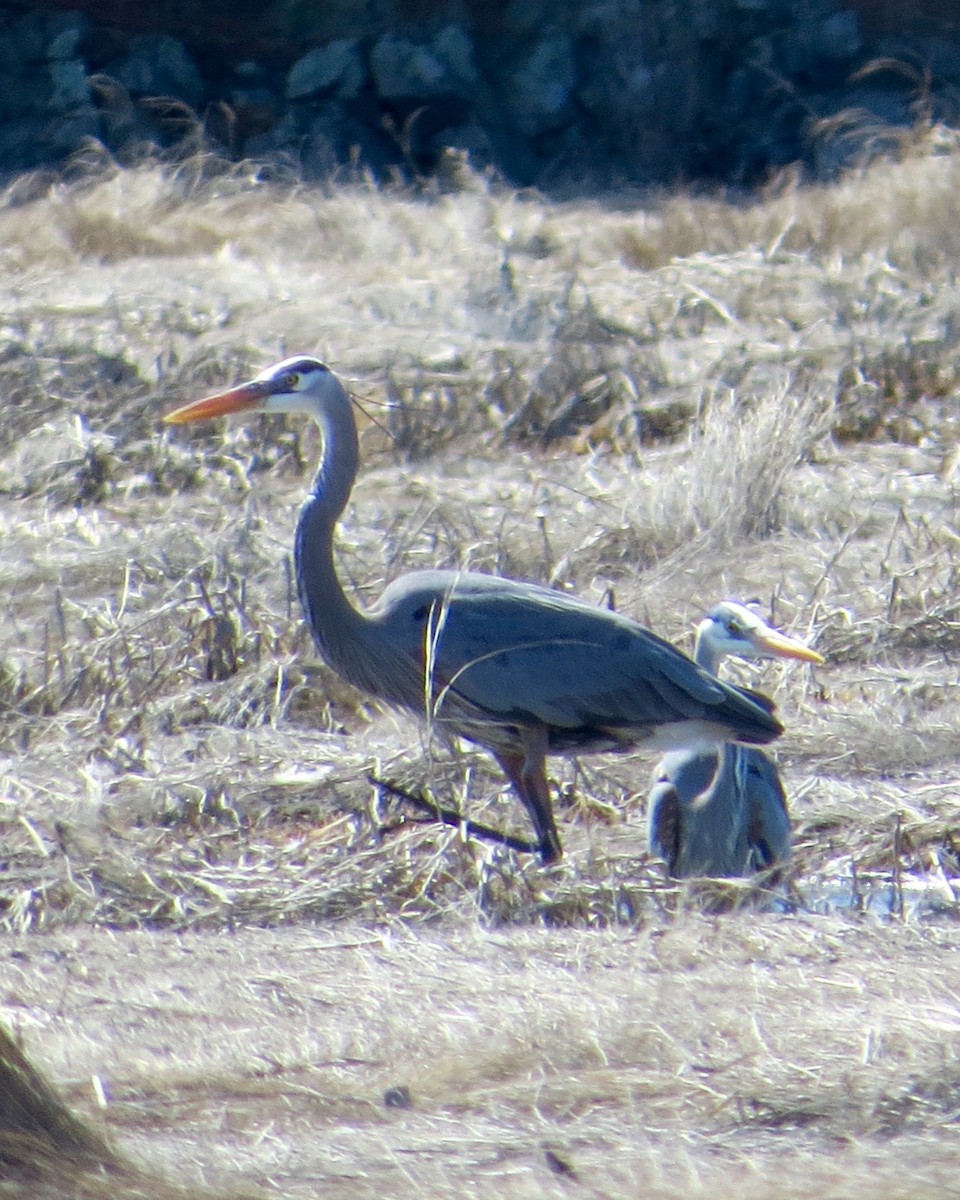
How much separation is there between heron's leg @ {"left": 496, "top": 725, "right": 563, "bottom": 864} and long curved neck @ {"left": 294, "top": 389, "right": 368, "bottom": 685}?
462 mm

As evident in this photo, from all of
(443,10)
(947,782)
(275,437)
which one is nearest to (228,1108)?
(947,782)

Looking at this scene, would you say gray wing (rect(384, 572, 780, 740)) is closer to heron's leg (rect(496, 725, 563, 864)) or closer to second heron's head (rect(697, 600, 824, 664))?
heron's leg (rect(496, 725, 563, 864))

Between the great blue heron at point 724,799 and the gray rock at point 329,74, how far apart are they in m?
14.4

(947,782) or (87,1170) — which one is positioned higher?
(87,1170)

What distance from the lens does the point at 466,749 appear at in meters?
5.82

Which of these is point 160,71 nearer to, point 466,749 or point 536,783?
point 466,749

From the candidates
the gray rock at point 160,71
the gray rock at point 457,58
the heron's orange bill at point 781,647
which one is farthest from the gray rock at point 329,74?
the heron's orange bill at point 781,647

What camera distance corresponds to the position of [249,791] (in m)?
5.40

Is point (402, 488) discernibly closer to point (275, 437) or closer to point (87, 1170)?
point (275, 437)

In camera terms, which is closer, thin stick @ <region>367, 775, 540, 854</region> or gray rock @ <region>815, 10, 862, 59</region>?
thin stick @ <region>367, 775, 540, 854</region>

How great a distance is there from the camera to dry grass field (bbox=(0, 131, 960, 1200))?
3135mm

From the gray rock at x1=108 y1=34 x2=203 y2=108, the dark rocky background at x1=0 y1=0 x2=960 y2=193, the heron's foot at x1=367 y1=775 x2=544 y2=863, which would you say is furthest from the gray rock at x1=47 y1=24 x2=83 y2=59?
the heron's foot at x1=367 y1=775 x2=544 y2=863

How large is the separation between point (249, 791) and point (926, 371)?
5.50 m

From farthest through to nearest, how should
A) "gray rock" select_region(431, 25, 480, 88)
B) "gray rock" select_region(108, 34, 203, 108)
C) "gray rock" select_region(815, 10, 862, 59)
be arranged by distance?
"gray rock" select_region(815, 10, 862, 59), "gray rock" select_region(431, 25, 480, 88), "gray rock" select_region(108, 34, 203, 108)
